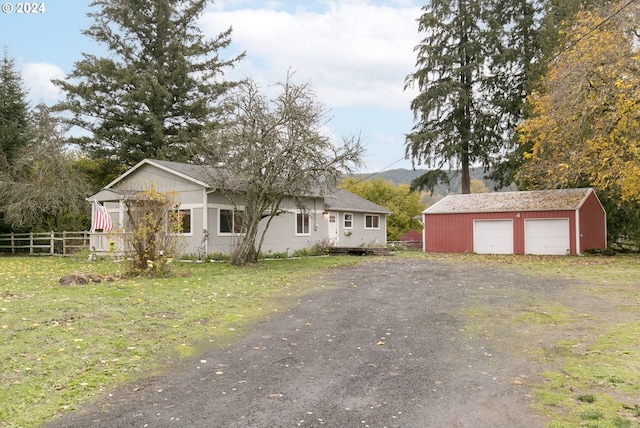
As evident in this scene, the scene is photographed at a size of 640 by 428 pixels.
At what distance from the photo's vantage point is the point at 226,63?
33.5 metres

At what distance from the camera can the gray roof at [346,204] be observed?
82.8 feet

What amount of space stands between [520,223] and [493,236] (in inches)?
59.5

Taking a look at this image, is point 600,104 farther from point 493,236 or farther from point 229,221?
point 229,221

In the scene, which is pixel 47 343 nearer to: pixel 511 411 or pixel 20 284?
pixel 511 411

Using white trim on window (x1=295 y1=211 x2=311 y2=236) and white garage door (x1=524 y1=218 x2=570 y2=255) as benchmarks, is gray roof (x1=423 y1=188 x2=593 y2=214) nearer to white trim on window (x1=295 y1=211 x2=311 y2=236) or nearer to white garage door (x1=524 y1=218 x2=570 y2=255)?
white garage door (x1=524 y1=218 x2=570 y2=255)

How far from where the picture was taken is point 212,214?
18.6 m

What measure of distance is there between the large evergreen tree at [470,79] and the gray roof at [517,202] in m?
5.85

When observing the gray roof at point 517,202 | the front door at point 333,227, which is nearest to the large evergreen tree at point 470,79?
the gray roof at point 517,202

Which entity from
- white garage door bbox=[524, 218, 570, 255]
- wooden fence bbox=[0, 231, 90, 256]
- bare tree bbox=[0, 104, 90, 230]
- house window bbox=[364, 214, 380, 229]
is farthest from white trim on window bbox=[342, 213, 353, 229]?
bare tree bbox=[0, 104, 90, 230]

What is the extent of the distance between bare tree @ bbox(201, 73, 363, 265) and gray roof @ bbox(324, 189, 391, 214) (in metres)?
7.91

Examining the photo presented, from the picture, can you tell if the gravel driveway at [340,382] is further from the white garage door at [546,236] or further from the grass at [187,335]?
the white garage door at [546,236]

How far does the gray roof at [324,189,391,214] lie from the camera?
25.2 meters

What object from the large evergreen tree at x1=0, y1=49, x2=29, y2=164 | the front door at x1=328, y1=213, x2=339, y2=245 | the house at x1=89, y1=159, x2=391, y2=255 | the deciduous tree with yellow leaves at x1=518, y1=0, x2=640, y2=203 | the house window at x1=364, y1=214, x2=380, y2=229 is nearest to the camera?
the deciduous tree with yellow leaves at x1=518, y1=0, x2=640, y2=203

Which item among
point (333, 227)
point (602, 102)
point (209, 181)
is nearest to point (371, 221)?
point (333, 227)
